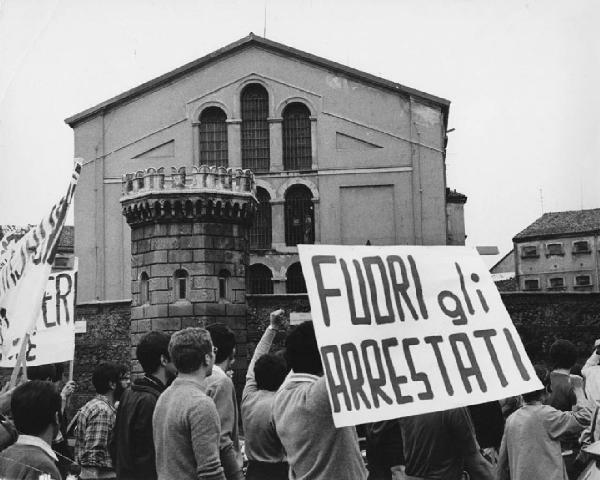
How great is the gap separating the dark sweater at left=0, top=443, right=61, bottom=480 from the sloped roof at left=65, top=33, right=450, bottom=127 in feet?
102

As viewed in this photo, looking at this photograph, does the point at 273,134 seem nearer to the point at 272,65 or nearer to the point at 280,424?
the point at 272,65

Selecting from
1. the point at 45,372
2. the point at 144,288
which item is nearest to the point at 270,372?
the point at 45,372

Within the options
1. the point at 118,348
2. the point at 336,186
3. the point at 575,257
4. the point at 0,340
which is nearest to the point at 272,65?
the point at 336,186

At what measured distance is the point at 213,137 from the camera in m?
34.9

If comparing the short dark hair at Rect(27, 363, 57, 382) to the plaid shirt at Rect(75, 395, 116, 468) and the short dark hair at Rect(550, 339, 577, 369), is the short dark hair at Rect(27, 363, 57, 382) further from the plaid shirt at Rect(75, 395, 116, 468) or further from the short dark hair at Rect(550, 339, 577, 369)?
the short dark hair at Rect(550, 339, 577, 369)

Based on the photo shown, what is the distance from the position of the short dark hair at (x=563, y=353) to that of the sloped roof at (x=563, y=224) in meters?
44.9

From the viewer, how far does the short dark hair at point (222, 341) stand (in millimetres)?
6383

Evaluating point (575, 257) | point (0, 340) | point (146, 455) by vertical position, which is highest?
point (575, 257)

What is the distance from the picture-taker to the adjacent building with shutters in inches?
1335

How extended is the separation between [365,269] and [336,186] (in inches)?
1160

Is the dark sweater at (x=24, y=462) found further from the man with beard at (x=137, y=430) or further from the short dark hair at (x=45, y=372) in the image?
the short dark hair at (x=45, y=372)

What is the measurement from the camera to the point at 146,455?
5781 mm

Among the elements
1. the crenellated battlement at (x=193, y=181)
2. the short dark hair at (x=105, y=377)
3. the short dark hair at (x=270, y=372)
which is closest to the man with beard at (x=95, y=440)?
the short dark hair at (x=105, y=377)

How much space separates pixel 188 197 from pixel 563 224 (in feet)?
Result: 103
